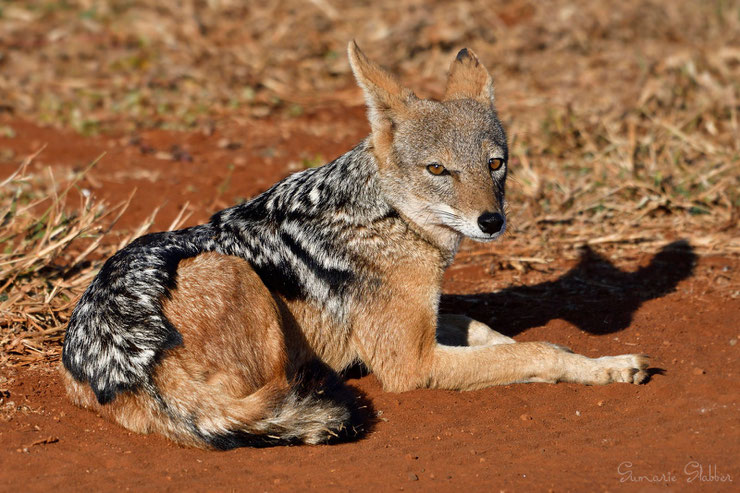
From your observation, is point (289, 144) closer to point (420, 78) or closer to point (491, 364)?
point (420, 78)

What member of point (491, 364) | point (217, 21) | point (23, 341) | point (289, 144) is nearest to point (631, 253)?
point (491, 364)

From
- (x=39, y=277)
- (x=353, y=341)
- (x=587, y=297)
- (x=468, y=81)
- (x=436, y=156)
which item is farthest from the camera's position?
(x=587, y=297)

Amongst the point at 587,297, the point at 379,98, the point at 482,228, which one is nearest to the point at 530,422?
the point at 482,228

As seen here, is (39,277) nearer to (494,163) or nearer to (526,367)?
(494,163)

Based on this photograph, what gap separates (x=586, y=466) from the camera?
5055 millimetres

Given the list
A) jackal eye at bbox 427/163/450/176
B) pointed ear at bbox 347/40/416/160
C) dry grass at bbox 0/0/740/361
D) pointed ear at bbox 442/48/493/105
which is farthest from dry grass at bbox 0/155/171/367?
pointed ear at bbox 442/48/493/105

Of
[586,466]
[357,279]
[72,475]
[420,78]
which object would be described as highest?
[420,78]

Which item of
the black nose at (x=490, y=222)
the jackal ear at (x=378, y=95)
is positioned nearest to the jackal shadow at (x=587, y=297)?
the black nose at (x=490, y=222)

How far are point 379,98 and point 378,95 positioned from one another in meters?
0.02

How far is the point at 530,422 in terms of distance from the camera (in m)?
5.87

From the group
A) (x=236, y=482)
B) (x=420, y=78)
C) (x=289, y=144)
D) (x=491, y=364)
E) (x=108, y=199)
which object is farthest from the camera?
(x=420, y=78)

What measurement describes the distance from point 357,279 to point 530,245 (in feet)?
11.0

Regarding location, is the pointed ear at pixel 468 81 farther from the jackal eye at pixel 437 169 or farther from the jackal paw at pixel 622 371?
the jackal paw at pixel 622 371

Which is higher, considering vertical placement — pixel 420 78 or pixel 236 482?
pixel 420 78
